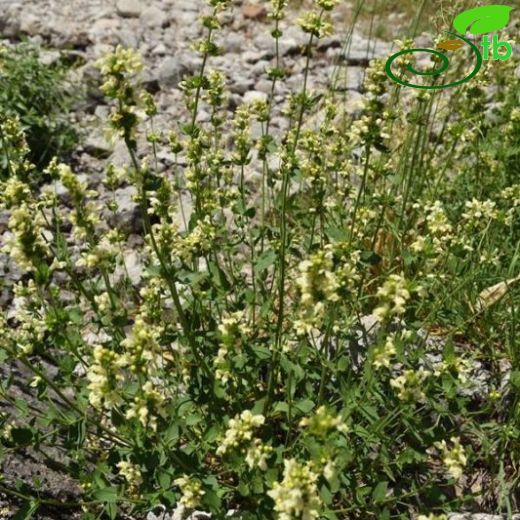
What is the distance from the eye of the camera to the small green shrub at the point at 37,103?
6371mm

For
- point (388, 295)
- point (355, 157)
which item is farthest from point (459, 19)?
point (388, 295)

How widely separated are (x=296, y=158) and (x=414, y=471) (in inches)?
68.8

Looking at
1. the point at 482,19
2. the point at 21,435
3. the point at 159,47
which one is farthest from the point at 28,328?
the point at 159,47

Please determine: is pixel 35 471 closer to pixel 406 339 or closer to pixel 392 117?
pixel 406 339

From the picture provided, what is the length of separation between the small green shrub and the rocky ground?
25 centimetres

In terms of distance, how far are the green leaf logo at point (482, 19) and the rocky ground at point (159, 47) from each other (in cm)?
105

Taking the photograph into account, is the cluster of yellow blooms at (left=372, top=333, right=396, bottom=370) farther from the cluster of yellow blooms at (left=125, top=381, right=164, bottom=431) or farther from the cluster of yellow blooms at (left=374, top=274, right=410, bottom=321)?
the cluster of yellow blooms at (left=125, top=381, right=164, bottom=431)

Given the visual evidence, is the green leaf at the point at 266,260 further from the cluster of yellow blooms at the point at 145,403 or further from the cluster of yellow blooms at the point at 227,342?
the cluster of yellow blooms at the point at 145,403

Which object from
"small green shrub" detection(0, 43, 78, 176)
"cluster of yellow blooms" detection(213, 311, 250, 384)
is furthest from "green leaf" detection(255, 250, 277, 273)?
"small green shrub" detection(0, 43, 78, 176)

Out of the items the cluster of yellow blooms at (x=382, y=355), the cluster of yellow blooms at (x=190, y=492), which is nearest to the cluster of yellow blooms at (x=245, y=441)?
the cluster of yellow blooms at (x=190, y=492)

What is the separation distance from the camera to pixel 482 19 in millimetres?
5805

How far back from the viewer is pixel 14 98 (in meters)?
6.37

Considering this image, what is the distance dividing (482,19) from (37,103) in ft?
13.5

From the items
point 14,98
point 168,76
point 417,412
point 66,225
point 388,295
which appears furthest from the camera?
point 168,76
